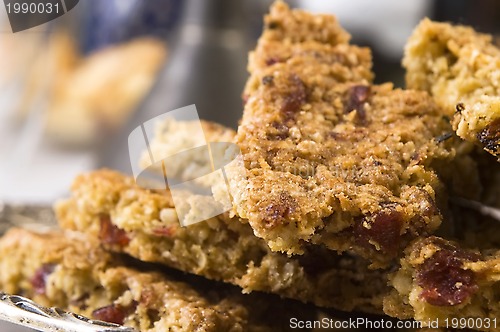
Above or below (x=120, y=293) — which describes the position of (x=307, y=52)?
above

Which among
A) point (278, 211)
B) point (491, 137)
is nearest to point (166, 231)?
point (278, 211)

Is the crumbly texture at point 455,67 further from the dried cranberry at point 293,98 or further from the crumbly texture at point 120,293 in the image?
the crumbly texture at point 120,293

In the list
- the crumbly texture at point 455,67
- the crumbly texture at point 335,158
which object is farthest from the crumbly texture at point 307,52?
the crumbly texture at point 455,67

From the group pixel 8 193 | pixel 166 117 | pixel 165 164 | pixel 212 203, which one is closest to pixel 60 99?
pixel 8 193

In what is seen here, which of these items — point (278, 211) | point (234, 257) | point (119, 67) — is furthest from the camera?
point (119, 67)

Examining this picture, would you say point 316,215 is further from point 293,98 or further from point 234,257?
point 293,98
